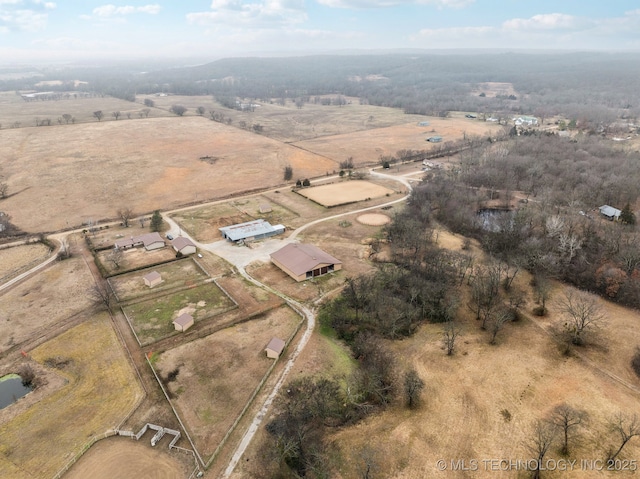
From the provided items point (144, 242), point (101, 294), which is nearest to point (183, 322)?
point (101, 294)

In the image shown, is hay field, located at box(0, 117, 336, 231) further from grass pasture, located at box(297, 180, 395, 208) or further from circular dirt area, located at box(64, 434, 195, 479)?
circular dirt area, located at box(64, 434, 195, 479)

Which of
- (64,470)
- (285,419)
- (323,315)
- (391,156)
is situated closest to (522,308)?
(323,315)

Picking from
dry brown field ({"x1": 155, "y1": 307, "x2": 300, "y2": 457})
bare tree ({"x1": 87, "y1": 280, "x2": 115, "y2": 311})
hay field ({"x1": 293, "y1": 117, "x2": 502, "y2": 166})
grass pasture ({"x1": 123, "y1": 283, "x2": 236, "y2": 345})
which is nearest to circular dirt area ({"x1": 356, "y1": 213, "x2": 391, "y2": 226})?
dry brown field ({"x1": 155, "y1": 307, "x2": 300, "y2": 457})

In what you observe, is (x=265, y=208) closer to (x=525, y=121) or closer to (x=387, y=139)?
(x=387, y=139)

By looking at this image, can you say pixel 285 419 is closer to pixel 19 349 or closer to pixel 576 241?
pixel 19 349

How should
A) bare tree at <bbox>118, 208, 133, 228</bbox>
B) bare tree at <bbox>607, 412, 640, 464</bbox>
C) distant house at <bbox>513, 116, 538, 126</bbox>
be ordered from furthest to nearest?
1. distant house at <bbox>513, 116, 538, 126</bbox>
2. bare tree at <bbox>118, 208, 133, 228</bbox>
3. bare tree at <bbox>607, 412, 640, 464</bbox>

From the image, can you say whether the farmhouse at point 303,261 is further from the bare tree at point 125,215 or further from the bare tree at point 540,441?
the bare tree at point 125,215
